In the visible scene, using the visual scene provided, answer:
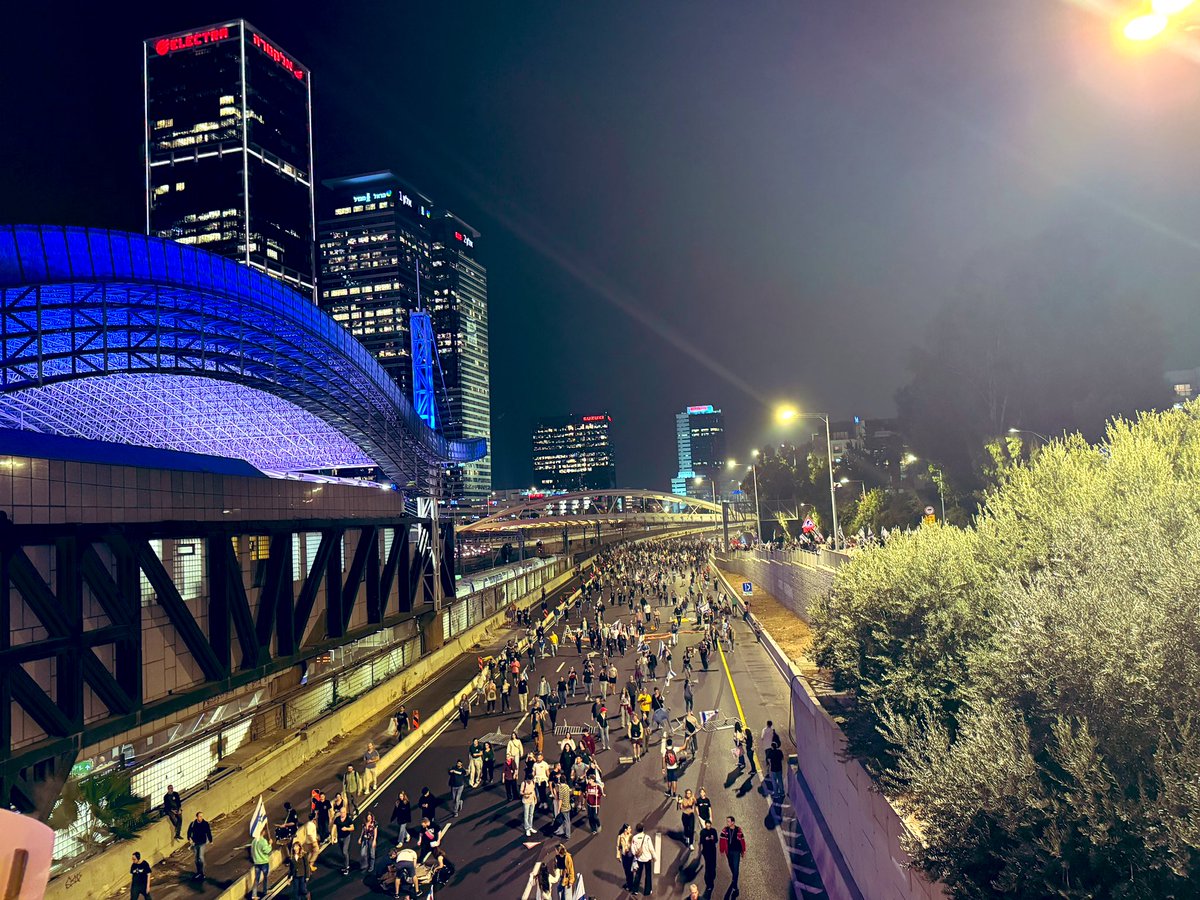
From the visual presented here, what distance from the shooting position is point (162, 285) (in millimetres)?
30094

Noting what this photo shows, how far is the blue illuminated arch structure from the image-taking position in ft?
92.9

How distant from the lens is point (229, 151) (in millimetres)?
151125

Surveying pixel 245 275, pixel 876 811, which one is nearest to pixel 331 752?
pixel 876 811

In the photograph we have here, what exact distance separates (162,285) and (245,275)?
3.93 m

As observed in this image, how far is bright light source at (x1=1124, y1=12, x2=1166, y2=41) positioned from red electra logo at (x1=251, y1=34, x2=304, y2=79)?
635ft

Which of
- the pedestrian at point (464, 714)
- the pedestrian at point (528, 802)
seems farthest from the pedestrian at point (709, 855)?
the pedestrian at point (464, 714)

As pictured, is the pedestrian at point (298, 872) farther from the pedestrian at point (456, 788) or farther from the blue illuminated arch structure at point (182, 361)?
the blue illuminated arch structure at point (182, 361)

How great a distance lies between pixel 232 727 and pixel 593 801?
10.7 meters

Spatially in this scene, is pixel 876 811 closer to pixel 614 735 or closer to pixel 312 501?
pixel 614 735

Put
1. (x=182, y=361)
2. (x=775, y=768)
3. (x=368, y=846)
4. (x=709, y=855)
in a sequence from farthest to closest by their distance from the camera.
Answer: (x=182, y=361)
(x=775, y=768)
(x=368, y=846)
(x=709, y=855)

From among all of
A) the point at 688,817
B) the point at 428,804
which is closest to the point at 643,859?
the point at 688,817

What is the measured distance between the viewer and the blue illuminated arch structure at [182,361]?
28.3 metres

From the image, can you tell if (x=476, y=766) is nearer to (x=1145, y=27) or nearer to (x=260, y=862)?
(x=260, y=862)

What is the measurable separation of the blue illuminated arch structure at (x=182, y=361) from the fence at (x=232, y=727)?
1608 centimetres
